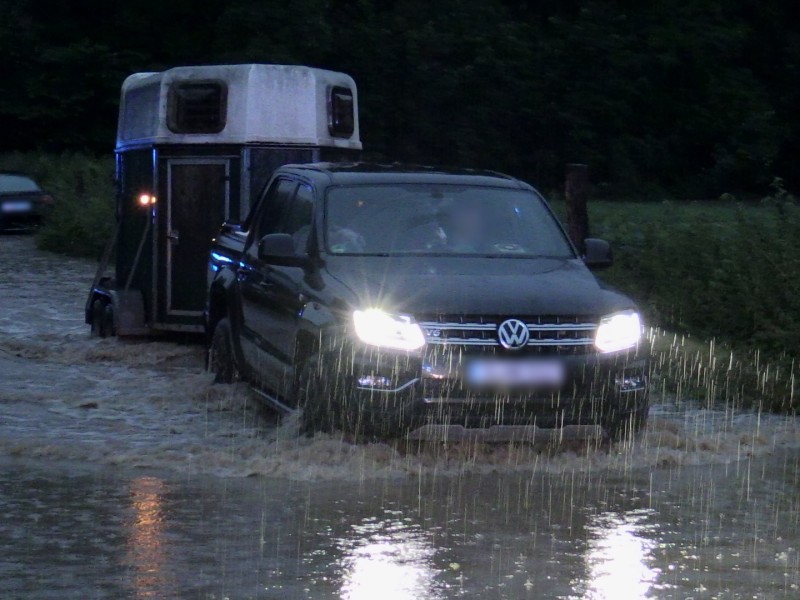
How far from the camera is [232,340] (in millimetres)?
10977

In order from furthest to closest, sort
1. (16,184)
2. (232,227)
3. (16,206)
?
(16,184), (16,206), (232,227)

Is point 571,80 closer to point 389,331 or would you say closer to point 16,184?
point 16,184

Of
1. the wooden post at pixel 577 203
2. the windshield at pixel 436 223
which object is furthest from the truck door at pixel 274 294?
the wooden post at pixel 577 203

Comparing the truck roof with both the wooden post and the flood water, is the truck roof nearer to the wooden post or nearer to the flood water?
the flood water

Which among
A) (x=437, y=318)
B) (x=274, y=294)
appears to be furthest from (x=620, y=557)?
(x=274, y=294)

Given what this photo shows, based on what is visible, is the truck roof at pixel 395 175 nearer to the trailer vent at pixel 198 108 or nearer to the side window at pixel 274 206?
the side window at pixel 274 206

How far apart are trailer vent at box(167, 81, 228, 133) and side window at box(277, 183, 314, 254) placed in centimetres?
383

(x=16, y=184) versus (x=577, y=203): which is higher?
(x=577, y=203)

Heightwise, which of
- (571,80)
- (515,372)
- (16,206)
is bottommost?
(16,206)

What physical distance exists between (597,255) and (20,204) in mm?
25987

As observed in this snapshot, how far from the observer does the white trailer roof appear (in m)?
14.0

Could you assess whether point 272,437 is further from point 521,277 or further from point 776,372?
point 776,372

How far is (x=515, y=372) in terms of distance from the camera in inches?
332

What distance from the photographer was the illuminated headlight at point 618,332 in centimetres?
870
